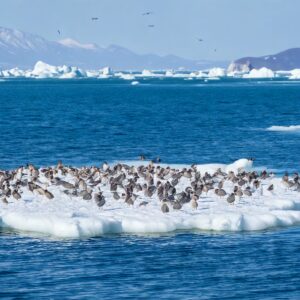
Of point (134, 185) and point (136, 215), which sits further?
point (134, 185)

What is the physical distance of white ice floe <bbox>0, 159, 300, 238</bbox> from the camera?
35.2 meters

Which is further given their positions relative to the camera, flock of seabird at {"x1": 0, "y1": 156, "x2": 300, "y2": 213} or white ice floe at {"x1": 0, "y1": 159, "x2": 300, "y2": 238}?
flock of seabird at {"x1": 0, "y1": 156, "x2": 300, "y2": 213}

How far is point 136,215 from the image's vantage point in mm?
36625

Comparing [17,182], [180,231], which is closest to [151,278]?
[180,231]

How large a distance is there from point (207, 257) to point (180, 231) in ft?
12.5

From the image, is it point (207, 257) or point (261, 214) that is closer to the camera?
point (207, 257)

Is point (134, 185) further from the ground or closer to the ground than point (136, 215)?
further from the ground

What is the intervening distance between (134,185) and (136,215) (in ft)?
17.4

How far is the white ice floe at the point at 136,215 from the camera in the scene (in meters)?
35.2

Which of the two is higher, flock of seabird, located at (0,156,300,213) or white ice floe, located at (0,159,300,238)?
flock of seabird, located at (0,156,300,213)

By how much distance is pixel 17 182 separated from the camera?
42469 mm

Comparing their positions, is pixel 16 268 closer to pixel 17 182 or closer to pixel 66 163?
pixel 17 182

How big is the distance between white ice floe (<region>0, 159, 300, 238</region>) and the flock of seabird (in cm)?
25

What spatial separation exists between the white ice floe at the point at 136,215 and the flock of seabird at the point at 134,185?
0.25 metres
